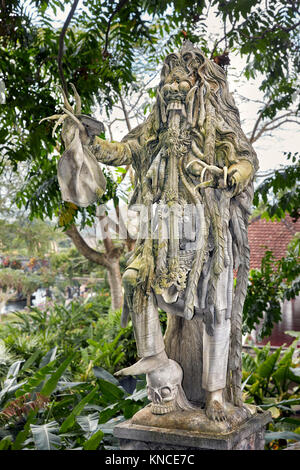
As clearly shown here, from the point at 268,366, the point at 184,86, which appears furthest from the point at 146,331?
the point at 268,366

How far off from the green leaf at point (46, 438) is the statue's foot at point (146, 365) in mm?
646

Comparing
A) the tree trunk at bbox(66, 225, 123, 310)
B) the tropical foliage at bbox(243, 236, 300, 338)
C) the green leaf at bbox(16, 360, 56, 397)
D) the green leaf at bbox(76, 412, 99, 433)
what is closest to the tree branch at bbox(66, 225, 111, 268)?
the tree trunk at bbox(66, 225, 123, 310)

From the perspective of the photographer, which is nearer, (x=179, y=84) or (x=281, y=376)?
(x=179, y=84)

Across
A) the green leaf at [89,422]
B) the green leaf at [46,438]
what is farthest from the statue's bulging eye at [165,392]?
the green leaf at [89,422]

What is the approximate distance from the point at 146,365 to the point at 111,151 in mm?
1115

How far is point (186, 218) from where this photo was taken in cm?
258

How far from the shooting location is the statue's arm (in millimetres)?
2665

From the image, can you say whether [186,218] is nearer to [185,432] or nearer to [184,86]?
[184,86]

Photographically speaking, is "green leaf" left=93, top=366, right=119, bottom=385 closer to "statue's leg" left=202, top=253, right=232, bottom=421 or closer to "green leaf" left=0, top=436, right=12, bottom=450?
"green leaf" left=0, top=436, right=12, bottom=450

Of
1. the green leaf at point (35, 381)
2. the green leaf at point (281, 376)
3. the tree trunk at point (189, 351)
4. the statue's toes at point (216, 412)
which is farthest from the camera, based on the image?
the green leaf at point (281, 376)

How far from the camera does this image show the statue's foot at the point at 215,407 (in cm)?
246

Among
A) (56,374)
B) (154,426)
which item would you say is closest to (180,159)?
(154,426)

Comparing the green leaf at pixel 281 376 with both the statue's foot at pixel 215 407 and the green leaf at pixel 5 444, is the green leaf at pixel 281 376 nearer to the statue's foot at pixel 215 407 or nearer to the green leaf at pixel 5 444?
the statue's foot at pixel 215 407
